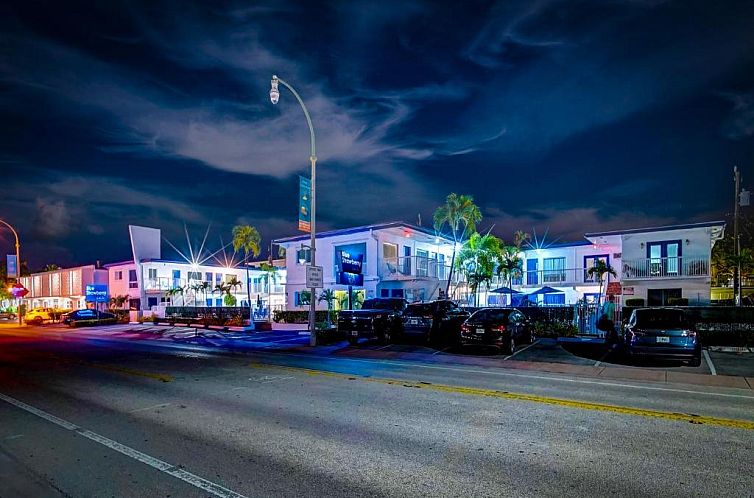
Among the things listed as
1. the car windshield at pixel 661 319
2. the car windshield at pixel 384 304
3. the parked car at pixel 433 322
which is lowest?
the parked car at pixel 433 322

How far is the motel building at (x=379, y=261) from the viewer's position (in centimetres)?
3194

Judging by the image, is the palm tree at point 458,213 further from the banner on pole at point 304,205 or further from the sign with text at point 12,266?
the sign with text at point 12,266

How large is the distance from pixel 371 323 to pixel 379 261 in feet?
42.5

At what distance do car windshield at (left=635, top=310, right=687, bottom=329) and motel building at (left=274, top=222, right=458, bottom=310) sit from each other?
18.2 meters

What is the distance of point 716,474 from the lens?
4.96 metres

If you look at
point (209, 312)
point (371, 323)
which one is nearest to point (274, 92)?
point (371, 323)

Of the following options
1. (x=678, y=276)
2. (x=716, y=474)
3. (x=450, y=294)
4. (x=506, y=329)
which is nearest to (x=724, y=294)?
(x=678, y=276)

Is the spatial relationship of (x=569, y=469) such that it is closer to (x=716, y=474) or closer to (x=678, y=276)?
(x=716, y=474)

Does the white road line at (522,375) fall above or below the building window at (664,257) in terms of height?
below

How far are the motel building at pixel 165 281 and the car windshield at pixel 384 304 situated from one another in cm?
2603

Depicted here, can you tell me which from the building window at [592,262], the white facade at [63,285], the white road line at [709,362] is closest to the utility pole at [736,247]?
the building window at [592,262]

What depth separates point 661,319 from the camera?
13453mm

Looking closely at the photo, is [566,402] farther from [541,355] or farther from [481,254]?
[481,254]

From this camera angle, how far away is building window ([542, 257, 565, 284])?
3597 centimetres
